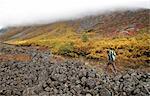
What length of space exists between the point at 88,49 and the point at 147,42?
8.65 metres

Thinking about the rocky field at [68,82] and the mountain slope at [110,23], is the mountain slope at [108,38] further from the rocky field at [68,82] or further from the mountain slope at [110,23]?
the rocky field at [68,82]

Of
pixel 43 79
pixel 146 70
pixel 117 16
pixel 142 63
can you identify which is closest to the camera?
pixel 43 79

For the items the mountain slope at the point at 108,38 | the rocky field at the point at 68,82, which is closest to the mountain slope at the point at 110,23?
the mountain slope at the point at 108,38

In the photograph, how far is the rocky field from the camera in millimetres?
31047

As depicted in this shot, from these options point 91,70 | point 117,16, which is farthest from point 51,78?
point 117,16

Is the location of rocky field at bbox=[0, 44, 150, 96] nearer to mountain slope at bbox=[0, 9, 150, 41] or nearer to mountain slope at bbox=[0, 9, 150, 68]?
mountain slope at bbox=[0, 9, 150, 68]

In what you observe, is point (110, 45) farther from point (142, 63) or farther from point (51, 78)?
point (51, 78)

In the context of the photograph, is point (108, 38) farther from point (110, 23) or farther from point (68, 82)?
point (68, 82)

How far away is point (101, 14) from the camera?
4053 inches

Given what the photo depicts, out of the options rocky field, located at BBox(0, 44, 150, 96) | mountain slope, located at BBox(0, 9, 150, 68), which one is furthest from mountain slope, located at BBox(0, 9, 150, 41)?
rocky field, located at BBox(0, 44, 150, 96)

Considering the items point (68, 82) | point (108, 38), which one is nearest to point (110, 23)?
point (108, 38)

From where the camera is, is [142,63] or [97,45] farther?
[97,45]

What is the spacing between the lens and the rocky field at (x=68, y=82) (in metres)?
31.0

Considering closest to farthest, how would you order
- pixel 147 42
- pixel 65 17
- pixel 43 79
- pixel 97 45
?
pixel 43 79
pixel 147 42
pixel 97 45
pixel 65 17
